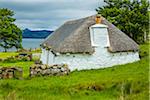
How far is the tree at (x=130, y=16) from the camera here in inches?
1992

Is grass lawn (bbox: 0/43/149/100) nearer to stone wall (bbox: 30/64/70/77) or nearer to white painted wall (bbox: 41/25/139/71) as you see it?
stone wall (bbox: 30/64/70/77)

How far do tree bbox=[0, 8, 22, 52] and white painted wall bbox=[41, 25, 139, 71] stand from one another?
3588cm

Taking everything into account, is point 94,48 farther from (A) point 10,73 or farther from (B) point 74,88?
(B) point 74,88

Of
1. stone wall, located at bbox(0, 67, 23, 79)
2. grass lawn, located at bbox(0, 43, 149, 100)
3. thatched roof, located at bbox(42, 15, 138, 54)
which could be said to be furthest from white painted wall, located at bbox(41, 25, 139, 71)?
grass lawn, located at bbox(0, 43, 149, 100)

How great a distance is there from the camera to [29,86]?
21406mm

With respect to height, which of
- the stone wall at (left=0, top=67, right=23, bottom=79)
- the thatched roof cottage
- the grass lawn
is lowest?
the grass lawn

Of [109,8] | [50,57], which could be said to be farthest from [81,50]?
[109,8]

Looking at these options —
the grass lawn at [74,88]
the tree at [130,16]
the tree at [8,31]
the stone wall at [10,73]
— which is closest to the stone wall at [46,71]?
the stone wall at [10,73]

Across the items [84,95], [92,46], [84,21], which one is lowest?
[84,95]

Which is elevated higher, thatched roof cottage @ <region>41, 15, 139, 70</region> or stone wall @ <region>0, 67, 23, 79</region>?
thatched roof cottage @ <region>41, 15, 139, 70</region>

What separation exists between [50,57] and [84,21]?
4290 millimetres

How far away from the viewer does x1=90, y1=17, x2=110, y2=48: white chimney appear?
30719 millimetres

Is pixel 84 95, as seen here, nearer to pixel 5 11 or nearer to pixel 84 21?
pixel 84 21

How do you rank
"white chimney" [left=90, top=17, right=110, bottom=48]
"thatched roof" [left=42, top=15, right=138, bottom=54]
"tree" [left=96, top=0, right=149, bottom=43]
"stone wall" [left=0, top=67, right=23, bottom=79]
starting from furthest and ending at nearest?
"tree" [left=96, top=0, right=149, bottom=43] < "white chimney" [left=90, top=17, right=110, bottom=48] < "thatched roof" [left=42, top=15, right=138, bottom=54] < "stone wall" [left=0, top=67, right=23, bottom=79]
